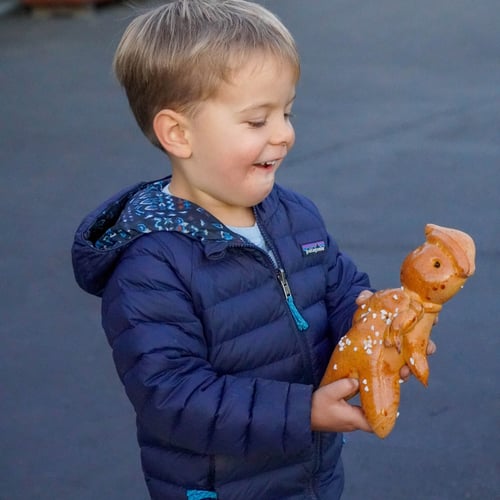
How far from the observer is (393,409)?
2121 millimetres

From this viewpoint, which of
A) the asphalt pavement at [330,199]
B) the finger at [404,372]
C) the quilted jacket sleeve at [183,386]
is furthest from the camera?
the asphalt pavement at [330,199]

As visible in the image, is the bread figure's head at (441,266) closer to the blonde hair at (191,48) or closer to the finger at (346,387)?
the finger at (346,387)

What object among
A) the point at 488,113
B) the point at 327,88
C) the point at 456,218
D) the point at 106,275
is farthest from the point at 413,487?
the point at 327,88

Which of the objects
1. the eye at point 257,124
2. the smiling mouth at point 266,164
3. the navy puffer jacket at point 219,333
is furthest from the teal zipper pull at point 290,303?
the eye at point 257,124

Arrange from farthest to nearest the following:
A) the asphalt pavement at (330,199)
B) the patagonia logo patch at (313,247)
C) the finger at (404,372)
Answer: the asphalt pavement at (330,199)
the patagonia logo patch at (313,247)
the finger at (404,372)

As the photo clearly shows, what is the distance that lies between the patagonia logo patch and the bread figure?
0.91 feet

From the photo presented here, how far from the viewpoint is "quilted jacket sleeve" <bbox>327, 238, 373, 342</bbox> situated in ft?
8.03

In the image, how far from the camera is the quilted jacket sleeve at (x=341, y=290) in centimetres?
245

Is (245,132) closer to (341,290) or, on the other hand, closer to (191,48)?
(191,48)

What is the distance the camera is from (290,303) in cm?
230

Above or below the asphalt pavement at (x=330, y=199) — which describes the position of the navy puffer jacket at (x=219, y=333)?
above

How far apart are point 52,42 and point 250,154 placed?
9.08 meters

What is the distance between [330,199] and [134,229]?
3840 mm

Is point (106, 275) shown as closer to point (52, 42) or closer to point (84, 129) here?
point (84, 129)
